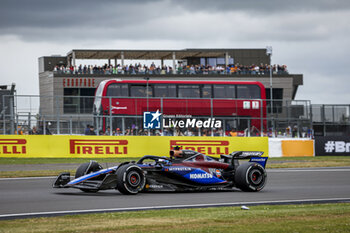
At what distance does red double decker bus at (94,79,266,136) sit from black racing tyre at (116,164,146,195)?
46.6ft

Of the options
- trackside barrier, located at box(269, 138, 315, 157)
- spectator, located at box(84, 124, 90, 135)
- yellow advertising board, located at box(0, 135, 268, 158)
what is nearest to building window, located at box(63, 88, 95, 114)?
spectator, located at box(84, 124, 90, 135)

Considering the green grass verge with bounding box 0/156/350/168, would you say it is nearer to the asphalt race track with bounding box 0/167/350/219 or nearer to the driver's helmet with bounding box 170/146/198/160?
the asphalt race track with bounding box 0/167/350/219

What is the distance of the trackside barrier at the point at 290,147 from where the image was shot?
1188 inches

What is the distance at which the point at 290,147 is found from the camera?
30828 mm

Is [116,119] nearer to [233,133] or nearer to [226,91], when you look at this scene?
[233,133]

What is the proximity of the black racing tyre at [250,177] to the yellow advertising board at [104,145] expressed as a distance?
13.2 meters

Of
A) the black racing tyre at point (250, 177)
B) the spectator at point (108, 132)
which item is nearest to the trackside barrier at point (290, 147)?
the spectator at point (108, 132)

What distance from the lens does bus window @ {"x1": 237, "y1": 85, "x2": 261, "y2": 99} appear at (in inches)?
1483

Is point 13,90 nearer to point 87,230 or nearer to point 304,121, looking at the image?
point 304,121

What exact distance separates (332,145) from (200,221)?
80.9 ft

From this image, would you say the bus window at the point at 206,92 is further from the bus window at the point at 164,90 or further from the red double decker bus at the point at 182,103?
the bus window at the point at 164,90

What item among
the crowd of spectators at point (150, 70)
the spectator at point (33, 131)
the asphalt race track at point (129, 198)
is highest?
the crowd of spectators at point (150, 70)

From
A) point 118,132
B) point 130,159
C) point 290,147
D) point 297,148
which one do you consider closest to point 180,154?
point 130,159

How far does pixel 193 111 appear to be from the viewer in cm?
3002
